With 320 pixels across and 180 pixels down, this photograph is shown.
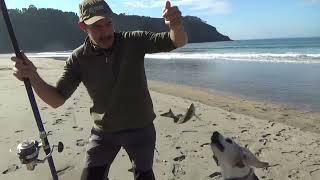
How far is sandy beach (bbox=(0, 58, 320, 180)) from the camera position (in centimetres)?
625

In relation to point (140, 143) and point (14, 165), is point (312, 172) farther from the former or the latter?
point (14, 165)

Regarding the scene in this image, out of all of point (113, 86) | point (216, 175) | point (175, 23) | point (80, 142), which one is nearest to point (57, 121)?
point (80, 142)

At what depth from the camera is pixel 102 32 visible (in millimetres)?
3881

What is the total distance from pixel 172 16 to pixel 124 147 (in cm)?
133

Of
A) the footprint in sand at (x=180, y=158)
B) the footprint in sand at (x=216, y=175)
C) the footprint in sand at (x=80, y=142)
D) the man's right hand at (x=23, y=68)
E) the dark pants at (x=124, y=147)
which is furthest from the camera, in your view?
the footprint in sand at (x=80, y=142)

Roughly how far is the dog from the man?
2.68 feet

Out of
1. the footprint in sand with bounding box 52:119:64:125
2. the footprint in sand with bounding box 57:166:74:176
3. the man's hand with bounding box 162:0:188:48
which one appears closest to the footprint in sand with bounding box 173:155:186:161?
the footprint in sand with bounding box 57:166:74:176

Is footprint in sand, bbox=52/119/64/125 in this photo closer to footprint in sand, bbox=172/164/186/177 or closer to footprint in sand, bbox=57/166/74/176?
footprint in sand, bbox=57/166/74/176

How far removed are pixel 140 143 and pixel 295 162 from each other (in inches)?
138

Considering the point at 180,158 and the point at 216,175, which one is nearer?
the point at 216,175

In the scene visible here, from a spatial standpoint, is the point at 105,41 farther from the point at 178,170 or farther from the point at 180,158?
the point at 180,158

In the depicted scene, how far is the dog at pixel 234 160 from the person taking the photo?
14.6 ft

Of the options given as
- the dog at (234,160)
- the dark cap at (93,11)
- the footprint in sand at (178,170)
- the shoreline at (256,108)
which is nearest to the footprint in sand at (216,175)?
the footprint in sand at (178,170)

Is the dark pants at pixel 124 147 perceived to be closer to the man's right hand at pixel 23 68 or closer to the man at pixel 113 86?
the man at pixel 113 86
